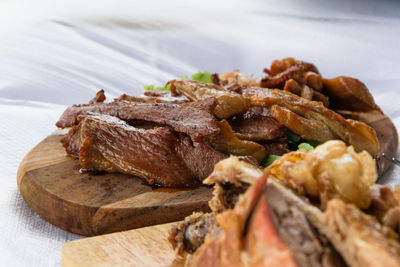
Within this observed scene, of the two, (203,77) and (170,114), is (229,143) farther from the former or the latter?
(203,77)

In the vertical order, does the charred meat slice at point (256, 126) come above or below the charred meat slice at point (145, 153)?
above

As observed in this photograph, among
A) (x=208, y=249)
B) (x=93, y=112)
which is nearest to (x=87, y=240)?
(x=208, y=249)

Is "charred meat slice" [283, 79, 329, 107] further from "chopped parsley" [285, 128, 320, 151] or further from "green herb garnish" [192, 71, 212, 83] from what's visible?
"green herb garnish" [192, 71, 212, 83]

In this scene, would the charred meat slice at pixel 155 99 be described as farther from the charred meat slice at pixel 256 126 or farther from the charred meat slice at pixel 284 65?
the charred meat slice at pixel 284 65

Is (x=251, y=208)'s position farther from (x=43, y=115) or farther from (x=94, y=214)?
(x=43, y=115)

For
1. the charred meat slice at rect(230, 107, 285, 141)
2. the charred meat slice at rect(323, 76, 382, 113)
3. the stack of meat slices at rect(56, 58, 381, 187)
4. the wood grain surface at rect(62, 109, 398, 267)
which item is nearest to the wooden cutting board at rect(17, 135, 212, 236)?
the stack of meat slices at rect(56, 58, 381, 187)

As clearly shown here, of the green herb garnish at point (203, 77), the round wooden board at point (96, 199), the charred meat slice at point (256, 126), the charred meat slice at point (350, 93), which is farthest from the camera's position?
the green herb garnish at point (203, 77)

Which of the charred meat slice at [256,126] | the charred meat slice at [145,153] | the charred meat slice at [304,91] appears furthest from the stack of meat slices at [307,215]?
the charred meat slice at [304,91]

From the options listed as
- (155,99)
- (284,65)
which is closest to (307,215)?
(155,99)
